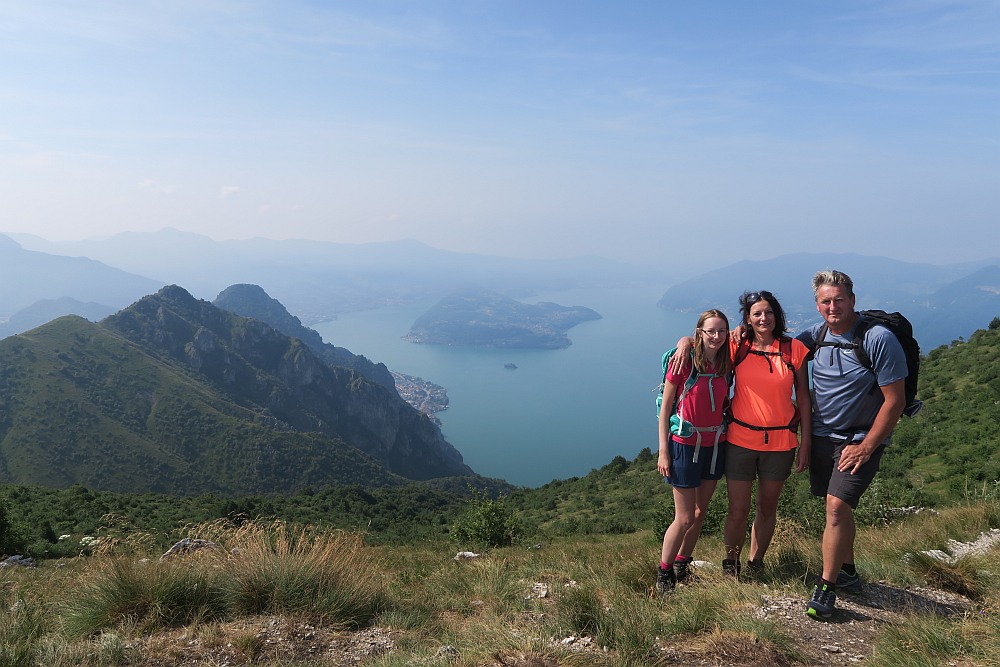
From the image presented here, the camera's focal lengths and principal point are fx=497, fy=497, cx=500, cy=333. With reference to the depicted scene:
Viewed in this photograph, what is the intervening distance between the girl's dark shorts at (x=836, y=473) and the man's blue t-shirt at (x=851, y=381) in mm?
84

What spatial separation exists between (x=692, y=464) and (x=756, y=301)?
4.06 feet

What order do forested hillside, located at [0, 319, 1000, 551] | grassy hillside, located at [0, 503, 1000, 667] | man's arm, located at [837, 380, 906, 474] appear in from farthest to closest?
forested hillside, located at [0, 319, 1000, 551] < man's arm, located at [837, 380, 906, 474] < grassy hillside, located at [0, 503, 1000, 667]

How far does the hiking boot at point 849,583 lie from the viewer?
3348 mm

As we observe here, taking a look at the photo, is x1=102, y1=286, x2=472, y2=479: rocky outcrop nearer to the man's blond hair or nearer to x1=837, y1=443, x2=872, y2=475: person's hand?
x1=837, y1=443, x2=872, y2=475: person's hand

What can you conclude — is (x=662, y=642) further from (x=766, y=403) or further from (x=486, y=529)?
(x=486, y=529)

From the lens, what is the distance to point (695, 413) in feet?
11.4

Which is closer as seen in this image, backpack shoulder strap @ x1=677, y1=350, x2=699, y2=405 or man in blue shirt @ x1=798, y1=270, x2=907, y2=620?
man in blue shirt @ x1=798, y1=270, x2=907, y2=620

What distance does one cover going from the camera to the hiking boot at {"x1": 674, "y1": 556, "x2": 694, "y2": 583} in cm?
376

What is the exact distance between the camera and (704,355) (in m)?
3.46

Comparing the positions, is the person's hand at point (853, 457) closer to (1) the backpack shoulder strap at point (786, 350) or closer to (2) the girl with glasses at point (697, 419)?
(1) the backpack shoulder strap at point (786, 350)

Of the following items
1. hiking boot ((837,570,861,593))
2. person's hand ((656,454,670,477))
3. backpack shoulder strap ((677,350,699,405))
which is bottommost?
hiking boot ((837,570,861,593))

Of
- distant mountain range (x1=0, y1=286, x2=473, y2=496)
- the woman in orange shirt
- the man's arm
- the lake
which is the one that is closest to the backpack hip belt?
the woman in orange shirt

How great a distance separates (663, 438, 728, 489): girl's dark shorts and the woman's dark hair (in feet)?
2.74

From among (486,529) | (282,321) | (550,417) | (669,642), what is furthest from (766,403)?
(282,321)
